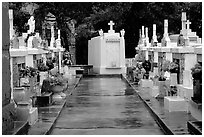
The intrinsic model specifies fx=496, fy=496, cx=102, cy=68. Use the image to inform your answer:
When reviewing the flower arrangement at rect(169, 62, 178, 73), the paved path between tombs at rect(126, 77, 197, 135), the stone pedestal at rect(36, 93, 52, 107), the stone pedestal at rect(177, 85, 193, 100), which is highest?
the flower arrangement at rect(169, 62, 178, 73)

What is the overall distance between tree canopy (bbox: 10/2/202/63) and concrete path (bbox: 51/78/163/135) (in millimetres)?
18614

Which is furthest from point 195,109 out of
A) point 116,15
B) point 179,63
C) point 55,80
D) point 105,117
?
Result: point 116,15

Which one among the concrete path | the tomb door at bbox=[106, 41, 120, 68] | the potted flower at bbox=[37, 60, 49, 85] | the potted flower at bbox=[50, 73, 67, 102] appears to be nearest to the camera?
the concrete path

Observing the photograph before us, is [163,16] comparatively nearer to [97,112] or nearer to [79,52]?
[79,52]

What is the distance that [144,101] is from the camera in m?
13.8

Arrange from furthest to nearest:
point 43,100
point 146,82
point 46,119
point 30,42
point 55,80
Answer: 1. point 146,82
2. point 30,42
3. point 55,80
4. point 43,100
5. point 46,119

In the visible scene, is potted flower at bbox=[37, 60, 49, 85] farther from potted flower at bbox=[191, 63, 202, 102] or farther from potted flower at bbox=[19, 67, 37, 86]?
potted flower at bbox=[191, 63, 202, 102]

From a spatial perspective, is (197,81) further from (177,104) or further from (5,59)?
(5,59)

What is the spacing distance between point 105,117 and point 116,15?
23666mm

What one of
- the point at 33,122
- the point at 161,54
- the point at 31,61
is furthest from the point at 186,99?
the point at 161,54

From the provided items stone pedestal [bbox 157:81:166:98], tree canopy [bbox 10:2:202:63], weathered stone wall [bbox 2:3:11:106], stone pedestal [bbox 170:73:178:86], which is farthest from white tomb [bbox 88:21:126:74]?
weathered stone wall [bbox 2:3:11:106]

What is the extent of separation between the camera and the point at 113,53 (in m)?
28.7

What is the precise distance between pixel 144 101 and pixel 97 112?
7.21 ft

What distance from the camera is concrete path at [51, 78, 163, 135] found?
364 inches
